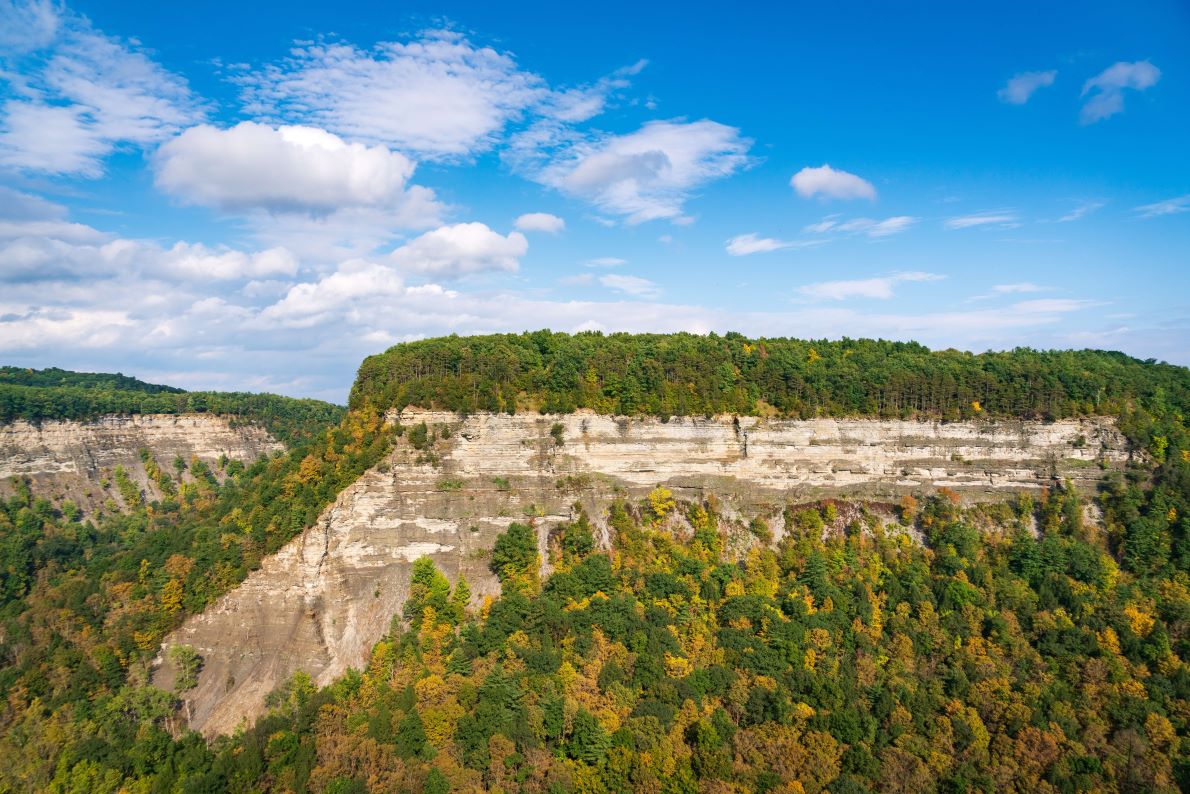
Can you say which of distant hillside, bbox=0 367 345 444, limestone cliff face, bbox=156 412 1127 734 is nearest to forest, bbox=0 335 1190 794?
limestone cliff face, bbox=156 412 1127 734

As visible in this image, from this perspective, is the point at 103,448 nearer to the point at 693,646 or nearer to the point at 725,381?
the point at 725,381

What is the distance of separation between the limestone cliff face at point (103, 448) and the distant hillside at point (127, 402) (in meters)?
1.22

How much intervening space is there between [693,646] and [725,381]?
21.4 meters

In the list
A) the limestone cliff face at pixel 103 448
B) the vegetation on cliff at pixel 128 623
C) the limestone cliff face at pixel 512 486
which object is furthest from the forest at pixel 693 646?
the limestone cliff face at pixel 103 448

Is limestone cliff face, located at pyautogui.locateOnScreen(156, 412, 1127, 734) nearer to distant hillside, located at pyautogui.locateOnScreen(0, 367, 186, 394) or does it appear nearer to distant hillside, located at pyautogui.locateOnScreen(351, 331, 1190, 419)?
distant hillside, located at pyautogui.locateOnScreen(351, 331, 1190, 419)

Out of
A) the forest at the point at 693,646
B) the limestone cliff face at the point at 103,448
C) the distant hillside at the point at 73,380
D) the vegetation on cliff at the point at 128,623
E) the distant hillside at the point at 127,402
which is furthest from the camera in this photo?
the distant hillside at the point at 73,380

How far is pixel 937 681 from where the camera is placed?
44375 millimetres

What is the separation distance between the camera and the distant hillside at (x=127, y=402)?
82.5 meters

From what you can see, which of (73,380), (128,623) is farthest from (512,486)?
(73,380)

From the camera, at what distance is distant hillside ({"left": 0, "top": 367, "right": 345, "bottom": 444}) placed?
82.5m

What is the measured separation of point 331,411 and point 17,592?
168 feet

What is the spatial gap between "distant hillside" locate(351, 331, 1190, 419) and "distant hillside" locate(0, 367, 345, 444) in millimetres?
47203

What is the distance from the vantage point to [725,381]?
2281 inches

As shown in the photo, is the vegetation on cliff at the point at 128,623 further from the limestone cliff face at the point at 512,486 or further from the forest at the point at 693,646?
the limestone cliff face at the point at 512,486
